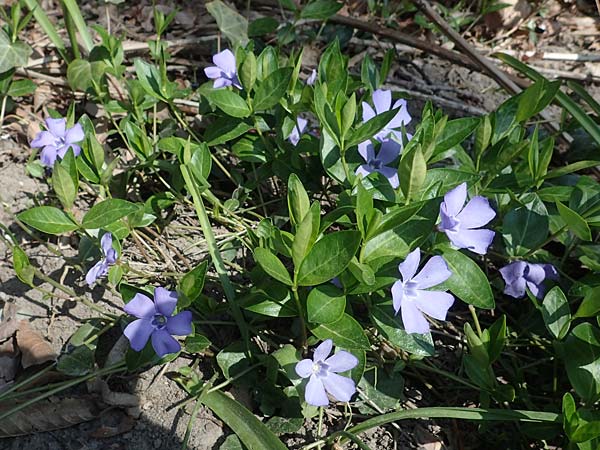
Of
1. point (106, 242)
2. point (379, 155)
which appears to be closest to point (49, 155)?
point (106, 242)

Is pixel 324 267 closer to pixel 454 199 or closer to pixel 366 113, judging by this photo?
pixel 454 199

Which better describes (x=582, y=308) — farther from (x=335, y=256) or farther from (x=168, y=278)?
(x=168, y=278)

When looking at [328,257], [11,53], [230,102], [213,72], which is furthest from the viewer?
[11,53]

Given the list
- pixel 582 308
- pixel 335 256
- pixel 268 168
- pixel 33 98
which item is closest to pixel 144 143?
pixel 268 168

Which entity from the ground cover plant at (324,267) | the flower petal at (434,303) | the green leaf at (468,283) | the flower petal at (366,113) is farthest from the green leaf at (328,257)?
the flower petal at (366,113)

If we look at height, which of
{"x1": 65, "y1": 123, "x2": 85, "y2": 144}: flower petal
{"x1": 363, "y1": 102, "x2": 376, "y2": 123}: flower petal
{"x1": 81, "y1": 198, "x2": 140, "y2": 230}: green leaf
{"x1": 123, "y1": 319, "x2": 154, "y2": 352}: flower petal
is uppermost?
{"x1": 363, "y1": 102, "x2": 376, "y2": 123}: flower petal

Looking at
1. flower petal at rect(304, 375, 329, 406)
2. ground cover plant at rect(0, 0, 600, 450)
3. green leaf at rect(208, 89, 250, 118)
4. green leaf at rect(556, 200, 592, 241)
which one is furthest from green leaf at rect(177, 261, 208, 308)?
green leaf at rect(556, 200, 592, 241)

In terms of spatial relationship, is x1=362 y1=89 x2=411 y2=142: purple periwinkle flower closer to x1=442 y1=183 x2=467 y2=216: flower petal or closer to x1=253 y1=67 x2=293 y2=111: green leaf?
x1=253 y1=67 x2=293 y2=111: green leaf
